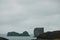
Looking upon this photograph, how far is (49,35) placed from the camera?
38688 millimetres

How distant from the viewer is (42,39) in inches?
1522

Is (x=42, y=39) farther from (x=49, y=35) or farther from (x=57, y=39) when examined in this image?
(x=57, y=39)

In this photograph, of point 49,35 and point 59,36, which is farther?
point 49,35

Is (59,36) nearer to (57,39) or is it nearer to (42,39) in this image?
(57,39)

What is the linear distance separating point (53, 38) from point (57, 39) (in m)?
1.04

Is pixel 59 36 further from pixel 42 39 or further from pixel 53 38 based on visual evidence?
pixel 42 39

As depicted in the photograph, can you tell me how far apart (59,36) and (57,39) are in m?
0.96

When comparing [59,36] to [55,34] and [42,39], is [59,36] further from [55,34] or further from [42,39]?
[42,39]

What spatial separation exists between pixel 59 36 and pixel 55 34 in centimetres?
157

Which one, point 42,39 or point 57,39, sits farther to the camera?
point 42,39

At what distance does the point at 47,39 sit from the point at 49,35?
5.56ft

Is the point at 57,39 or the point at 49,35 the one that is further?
the point at 49,35

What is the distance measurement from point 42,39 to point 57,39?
4.52 meters

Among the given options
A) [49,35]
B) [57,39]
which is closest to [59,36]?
[57,39]
